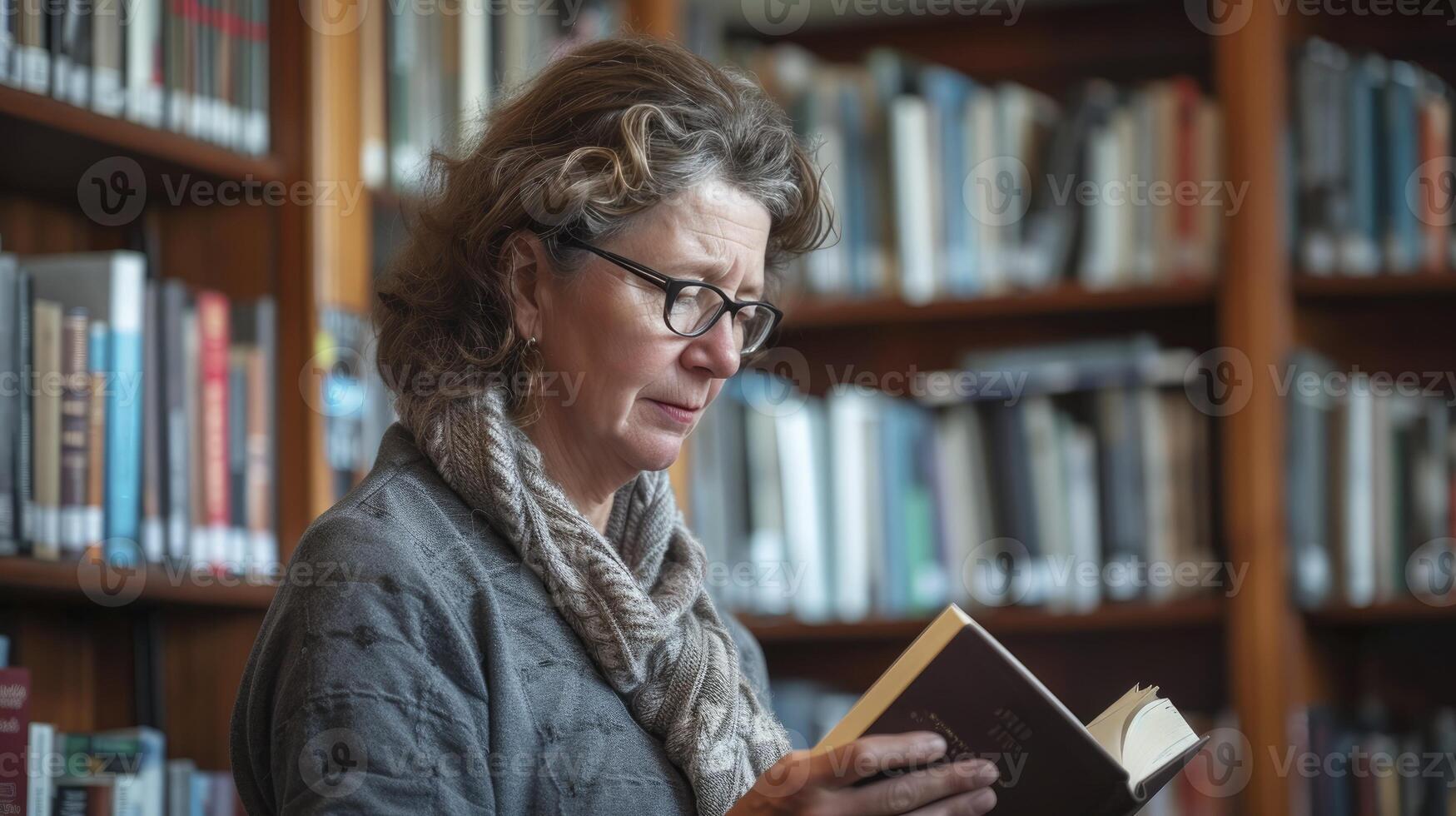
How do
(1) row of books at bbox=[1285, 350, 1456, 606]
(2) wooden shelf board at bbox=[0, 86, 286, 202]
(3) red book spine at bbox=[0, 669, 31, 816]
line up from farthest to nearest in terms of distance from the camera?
(1) row of books at bbox=[1285, 350, 1456, 606], (2) wooden shelf board at bbox=[0, 86, 286, 202], (3) red book spine at bbox=[0, 669, 31, 816]

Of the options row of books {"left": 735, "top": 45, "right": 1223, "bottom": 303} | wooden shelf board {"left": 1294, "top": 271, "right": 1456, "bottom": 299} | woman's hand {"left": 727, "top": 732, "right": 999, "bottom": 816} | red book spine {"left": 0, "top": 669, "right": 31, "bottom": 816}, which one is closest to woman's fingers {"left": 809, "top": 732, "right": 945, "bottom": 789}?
woman's hand {"left": 727, "top": 732, "right": 999, "bottom": 816}

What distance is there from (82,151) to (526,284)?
2.28 feet

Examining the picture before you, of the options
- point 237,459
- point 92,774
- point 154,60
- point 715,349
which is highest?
point 154,60

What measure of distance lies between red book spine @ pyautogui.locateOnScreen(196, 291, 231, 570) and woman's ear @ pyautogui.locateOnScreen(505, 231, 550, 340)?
2.12ft

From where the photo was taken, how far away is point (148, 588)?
1.66m

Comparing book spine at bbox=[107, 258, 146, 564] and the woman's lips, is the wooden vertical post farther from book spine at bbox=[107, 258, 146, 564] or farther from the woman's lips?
book spine at bbox=[107, 258, 146, 564]

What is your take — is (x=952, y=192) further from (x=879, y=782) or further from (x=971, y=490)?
(x=879, y=782)

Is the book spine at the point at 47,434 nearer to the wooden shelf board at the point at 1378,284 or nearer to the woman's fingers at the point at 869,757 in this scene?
the woman's fingers at the point at 869,757

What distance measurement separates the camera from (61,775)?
157cm

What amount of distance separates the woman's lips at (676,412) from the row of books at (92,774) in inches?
28.0

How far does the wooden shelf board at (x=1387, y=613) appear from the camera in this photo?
2121 millimetres

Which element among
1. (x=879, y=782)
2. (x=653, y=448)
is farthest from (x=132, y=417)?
(x=879, y=782)

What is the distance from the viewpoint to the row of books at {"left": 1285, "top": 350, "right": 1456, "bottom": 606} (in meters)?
2.19

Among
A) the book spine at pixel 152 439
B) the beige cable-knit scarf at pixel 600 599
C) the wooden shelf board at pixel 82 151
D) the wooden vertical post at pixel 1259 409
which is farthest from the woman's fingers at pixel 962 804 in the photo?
the wooden vertical post at pixel 1259 409
